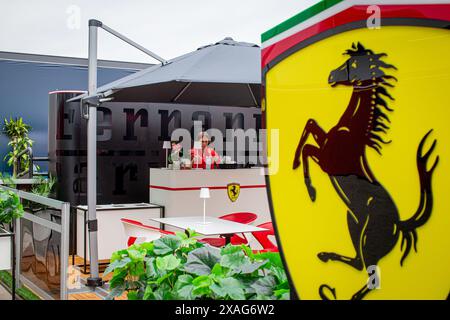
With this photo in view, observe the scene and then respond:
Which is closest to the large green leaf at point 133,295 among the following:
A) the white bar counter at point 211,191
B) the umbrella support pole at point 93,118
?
the umbrella support pole at point 93,118

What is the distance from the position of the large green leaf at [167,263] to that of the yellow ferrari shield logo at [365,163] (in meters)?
0.42

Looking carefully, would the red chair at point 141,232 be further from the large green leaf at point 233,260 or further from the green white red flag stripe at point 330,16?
the green white red flag stripe at point 330,16

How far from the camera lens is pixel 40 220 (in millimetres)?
4320

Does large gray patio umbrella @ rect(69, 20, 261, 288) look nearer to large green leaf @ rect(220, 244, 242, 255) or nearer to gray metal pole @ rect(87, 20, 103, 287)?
gray metal pole @ rect(87, 20, 103, 287)

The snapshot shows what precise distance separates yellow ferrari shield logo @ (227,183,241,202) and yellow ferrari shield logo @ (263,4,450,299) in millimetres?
5239

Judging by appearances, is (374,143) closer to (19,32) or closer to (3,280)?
(19,32)

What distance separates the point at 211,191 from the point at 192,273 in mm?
4905

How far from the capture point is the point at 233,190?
21.9ft

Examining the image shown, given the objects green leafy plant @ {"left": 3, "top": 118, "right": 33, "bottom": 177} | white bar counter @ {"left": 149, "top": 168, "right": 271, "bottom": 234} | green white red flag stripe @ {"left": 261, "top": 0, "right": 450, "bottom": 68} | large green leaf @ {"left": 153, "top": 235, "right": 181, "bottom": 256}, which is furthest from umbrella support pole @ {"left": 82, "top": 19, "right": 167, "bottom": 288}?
green leafy plant @ {"left": 3, "top": 118, "right": 33, "bottom": 177}

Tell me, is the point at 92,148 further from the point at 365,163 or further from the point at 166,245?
the point at 365,163

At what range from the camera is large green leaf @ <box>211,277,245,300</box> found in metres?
1.45

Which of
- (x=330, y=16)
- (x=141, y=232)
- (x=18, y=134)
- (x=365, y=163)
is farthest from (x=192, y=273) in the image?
(x=18, y=134)
